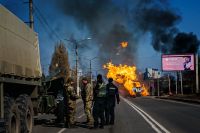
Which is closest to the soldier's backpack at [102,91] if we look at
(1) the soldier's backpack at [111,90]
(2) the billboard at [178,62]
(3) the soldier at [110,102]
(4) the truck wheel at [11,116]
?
(3) the soldier at [110,102]

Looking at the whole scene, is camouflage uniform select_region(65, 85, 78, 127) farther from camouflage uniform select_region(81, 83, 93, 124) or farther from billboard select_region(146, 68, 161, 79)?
billboard select_region(146, 68, 161, 79)

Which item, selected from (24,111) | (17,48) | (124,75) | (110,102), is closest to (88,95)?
(110,102)

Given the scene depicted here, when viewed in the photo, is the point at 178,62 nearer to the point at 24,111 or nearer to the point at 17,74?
the point at 24,111

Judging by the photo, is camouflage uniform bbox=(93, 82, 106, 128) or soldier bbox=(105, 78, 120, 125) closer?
camouflage uniform bbox=(93, 82, 106, 128)

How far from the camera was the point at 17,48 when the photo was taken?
14.7m

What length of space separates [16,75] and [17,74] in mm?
220

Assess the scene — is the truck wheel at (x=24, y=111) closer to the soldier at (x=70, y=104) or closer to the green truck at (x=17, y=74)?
the green truck at (x=17, y=74)

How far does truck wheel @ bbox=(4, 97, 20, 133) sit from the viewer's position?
40.4 ft

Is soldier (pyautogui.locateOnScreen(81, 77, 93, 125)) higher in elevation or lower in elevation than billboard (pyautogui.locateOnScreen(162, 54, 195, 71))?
lower

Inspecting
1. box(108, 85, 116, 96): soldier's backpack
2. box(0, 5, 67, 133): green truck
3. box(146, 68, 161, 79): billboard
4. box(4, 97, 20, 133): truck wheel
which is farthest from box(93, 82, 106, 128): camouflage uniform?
box(146, 68, 161, 79): billboard

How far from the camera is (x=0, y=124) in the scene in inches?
445

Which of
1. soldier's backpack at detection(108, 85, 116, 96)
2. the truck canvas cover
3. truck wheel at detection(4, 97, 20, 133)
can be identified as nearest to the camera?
truck wheel at detection(4, 97, 20, 133)

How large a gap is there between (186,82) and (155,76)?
65.1 ft

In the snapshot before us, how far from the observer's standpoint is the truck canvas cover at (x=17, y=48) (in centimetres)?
1280
